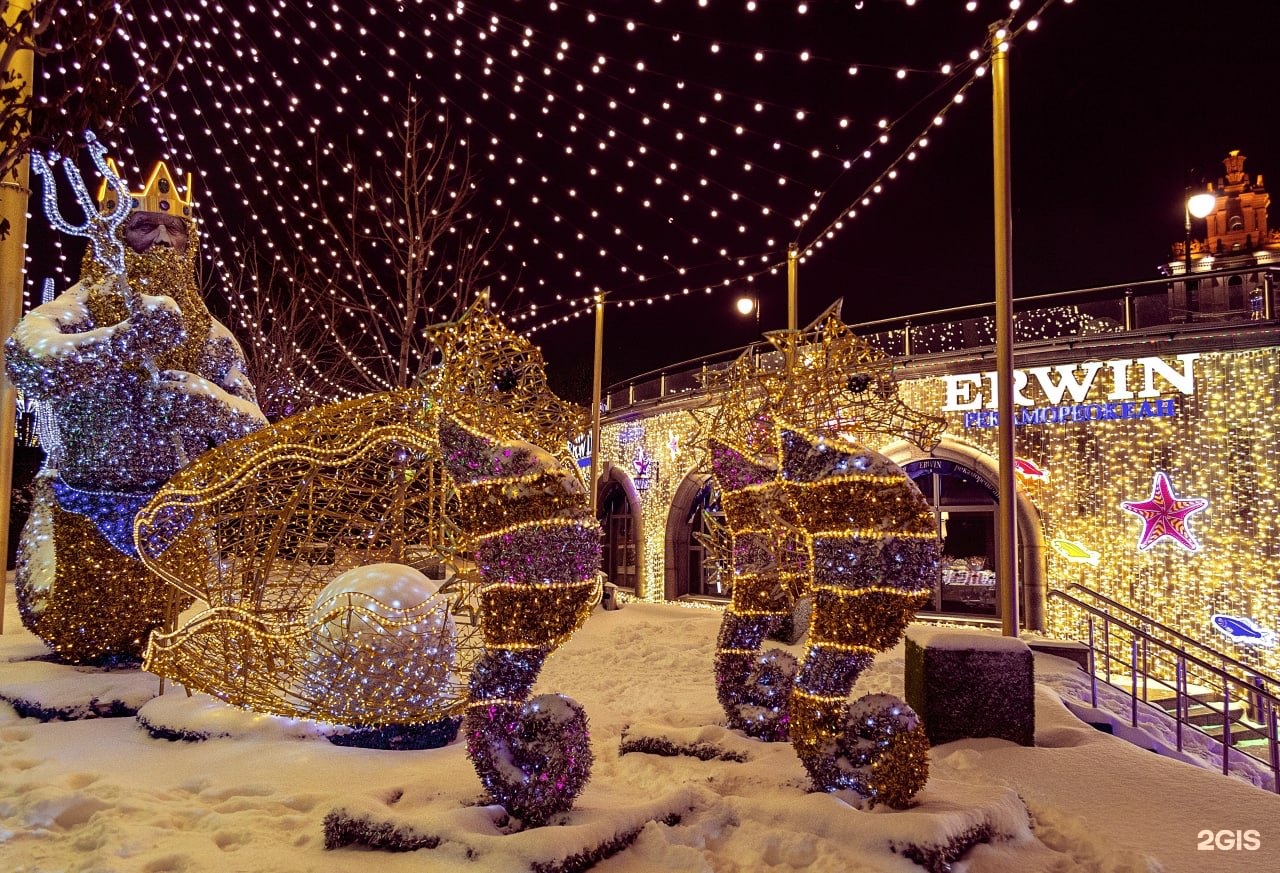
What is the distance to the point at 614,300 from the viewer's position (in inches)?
642

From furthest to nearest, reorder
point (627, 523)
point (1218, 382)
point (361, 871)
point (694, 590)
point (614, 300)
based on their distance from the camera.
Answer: point (627, 523)
point (694, 590)
point (614, 300)
point (1218, 382)
point (361, 871)

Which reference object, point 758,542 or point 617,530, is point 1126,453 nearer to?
point 758,542

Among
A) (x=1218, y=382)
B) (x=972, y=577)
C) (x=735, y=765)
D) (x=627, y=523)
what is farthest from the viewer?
(x=627, y=523)

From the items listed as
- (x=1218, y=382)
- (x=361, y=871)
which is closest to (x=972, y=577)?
(x=1218, y=382)

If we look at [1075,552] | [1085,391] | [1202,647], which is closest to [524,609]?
[1202,647]

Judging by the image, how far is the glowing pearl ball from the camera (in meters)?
4.80

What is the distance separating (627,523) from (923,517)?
17916 millimetres

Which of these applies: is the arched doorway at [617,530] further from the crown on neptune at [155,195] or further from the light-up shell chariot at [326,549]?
the light-up shell chariot at [326,549]

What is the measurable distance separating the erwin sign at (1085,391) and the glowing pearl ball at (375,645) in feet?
32.3

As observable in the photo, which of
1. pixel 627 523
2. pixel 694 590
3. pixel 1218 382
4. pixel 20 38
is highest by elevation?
pixel 20 38

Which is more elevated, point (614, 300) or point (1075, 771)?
point (614, 300)

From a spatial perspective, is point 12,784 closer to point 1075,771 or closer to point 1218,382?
point 1075,771

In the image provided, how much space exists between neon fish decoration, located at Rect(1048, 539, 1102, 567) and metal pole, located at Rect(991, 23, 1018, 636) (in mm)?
5456

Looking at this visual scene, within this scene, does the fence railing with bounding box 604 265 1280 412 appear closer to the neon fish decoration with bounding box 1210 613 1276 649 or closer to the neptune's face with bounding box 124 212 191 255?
the neon fish decoration with bounding box 1210 613 1276 649
